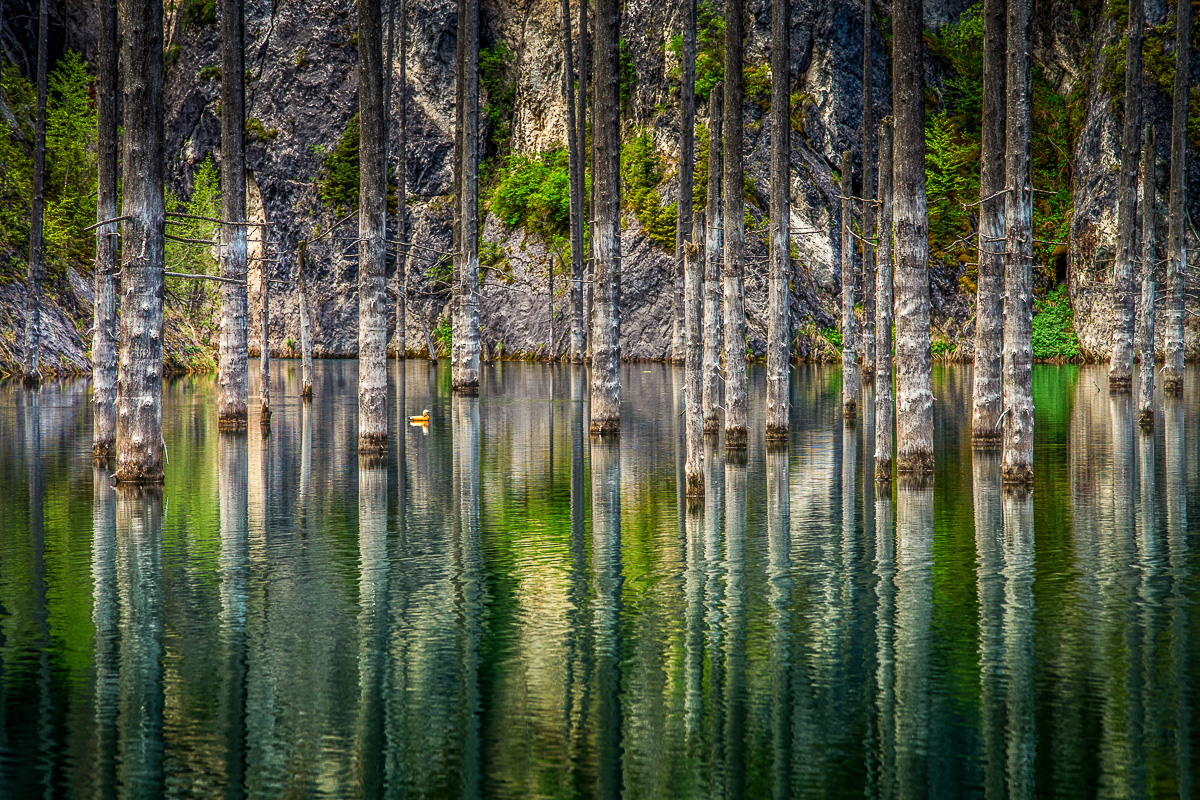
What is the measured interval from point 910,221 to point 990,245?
476cm

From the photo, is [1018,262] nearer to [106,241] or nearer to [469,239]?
[106,241]

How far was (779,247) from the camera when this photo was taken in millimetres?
24328

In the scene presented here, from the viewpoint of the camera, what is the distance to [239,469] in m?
20.7

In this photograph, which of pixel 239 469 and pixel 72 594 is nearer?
pixel 72 594

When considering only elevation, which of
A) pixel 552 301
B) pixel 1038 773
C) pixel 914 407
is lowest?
pixel 1038 773

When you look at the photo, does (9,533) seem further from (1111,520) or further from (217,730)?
(1111,520)

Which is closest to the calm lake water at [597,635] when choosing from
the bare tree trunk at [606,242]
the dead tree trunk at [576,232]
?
the bare tree trunk at [606,242]

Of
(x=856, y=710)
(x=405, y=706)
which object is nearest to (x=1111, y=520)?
(x=856, y=710)

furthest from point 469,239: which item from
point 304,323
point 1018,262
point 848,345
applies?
point 1018,262

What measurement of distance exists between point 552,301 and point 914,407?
189ft

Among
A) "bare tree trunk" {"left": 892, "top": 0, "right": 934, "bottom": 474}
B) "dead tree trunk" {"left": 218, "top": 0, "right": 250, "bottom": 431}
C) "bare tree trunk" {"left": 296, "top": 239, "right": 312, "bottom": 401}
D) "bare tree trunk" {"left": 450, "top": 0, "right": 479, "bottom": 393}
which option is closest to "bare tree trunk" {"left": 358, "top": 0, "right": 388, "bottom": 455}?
"dead tree trunk" {"left": 218, "top": 0, "right": 250, "bottom": 431}

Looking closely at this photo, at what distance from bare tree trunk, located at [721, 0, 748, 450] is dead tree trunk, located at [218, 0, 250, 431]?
10781mm

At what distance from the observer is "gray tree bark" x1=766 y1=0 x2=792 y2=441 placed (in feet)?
77.0

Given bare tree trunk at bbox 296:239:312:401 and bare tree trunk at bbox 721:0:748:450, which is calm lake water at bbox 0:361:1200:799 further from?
bare tree trunk at bbox 296:239:312:401
